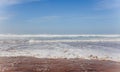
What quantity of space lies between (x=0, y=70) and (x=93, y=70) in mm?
3182

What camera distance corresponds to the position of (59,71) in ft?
27.6

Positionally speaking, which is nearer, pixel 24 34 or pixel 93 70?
pixel 93 70

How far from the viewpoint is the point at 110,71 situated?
8367mm

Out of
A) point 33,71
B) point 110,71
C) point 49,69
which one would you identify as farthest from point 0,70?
point 110,71

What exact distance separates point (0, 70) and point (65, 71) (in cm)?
223

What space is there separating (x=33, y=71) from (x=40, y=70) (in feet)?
0.84

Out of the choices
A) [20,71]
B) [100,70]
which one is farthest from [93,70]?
[20,71]

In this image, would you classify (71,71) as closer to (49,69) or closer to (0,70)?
(49,69)

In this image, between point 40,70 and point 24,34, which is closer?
point 40,70

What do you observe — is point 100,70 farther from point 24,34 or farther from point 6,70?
point 24,34

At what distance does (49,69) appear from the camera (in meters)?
8.85

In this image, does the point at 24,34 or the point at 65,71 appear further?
the point at 24,34

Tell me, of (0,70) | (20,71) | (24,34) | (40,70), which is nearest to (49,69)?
(40,70)

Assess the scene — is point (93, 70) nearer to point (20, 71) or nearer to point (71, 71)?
point (71, 71)
